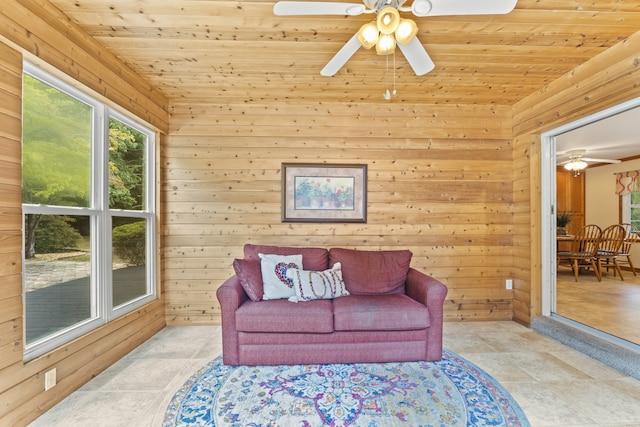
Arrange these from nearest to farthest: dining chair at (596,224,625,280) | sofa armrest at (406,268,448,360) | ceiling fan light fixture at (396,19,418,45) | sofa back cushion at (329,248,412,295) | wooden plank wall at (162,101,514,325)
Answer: ceiling fan light fixture at (396,19,418,45) < sofa armrest at (406,268,448,360) < sofa back cushion at (329,248,412,295) < wooden plank wall at (162,101,514,325) < dining chair at (596,224,625,280)

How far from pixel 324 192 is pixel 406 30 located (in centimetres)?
202

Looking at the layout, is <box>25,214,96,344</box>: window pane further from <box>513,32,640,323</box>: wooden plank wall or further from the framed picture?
<box>513,32,640,323</box>: wooden plank wall

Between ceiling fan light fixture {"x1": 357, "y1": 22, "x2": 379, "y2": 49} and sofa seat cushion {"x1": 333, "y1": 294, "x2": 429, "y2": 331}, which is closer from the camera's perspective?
ceiling fan light fixture {"x1": 357, "y1": 22, "x2": 379, "y2": 49}

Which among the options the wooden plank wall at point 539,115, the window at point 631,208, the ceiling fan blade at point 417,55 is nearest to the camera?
the ceiling fan blade at point 417,55

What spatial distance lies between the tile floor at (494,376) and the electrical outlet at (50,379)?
0.48 feet

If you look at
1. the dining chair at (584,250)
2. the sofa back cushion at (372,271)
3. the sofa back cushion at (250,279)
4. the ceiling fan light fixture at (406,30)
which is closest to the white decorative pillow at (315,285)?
the sofa back cushion at (372,271)

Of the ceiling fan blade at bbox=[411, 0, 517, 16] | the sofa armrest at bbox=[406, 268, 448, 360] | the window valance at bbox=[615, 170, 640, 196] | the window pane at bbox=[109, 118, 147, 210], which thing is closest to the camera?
the ceiling fan blade at bbox=[411, 0, 517, 16]

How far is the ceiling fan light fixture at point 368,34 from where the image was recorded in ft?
5.22

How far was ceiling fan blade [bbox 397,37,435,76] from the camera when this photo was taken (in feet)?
5.82

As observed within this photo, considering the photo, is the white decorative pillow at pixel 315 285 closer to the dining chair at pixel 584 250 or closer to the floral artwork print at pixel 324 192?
the floral artwork print at pixel 324 192

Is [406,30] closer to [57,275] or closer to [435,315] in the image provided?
[435,315]

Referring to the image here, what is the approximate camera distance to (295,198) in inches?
134

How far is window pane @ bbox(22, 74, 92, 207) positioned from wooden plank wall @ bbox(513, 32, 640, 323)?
415 centimetres

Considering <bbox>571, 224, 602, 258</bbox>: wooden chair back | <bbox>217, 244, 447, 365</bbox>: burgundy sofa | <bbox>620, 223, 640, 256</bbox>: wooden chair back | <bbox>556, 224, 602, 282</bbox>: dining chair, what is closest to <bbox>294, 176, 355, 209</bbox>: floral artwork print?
<bbox>217, 244, 447, 365</bbox>: burgundy sofa
